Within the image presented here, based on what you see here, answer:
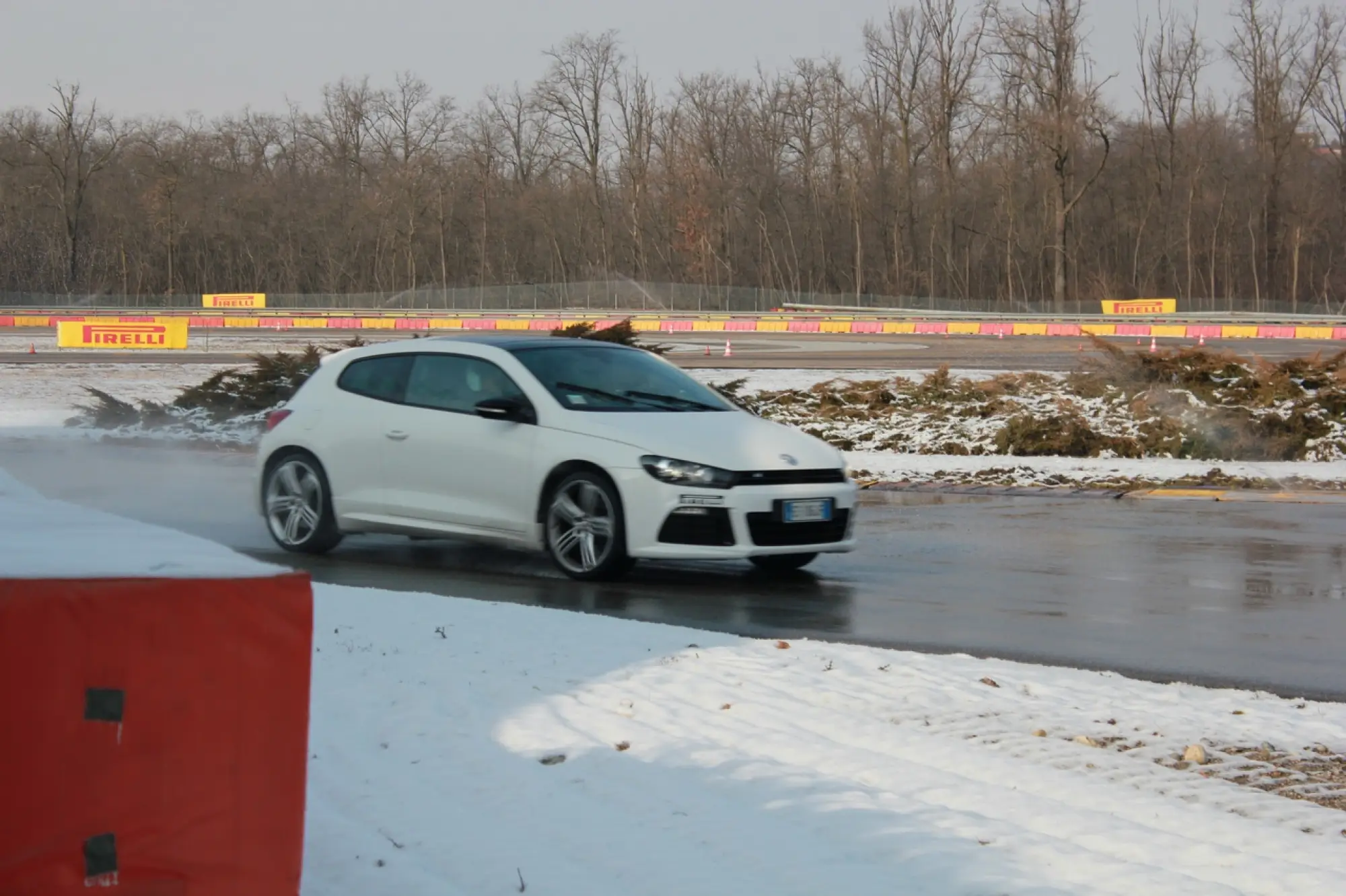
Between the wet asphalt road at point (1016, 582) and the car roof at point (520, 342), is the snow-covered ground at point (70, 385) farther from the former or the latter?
the car roof at point (520, 342)

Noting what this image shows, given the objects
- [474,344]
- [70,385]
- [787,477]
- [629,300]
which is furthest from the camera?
[629,300]

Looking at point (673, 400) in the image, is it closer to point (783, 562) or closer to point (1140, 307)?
point (783, 562)

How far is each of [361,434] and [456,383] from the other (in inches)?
31.3

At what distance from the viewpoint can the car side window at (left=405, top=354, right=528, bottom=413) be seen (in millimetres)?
10352

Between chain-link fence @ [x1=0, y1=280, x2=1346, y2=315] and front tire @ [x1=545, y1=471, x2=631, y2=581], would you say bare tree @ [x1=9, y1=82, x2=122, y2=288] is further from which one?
front tire @ [x1=545, y1=471, x2=631, y2=581]

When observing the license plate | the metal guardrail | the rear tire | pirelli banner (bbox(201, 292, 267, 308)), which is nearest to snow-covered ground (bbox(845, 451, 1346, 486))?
the rear tire

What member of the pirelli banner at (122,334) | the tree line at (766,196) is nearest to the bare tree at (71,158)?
the tree line at (766,196)

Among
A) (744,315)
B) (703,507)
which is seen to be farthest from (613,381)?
(744,315)

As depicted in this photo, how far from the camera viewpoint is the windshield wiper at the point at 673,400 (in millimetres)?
10281

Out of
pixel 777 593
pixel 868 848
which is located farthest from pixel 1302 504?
pixel 868 848

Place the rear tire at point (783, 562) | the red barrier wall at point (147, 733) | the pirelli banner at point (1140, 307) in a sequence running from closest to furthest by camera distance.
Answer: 1. the red barrier wall at point (147, 733)
2. the rear tire at point (783, 562)
3. the pirelli banner at point (1140, 307)

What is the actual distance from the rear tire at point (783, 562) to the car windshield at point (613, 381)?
3.57 ft

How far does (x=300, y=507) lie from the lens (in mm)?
11172

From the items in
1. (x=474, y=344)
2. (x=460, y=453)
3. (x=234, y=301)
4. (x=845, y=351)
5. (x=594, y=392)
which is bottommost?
(x=460, y=453)
